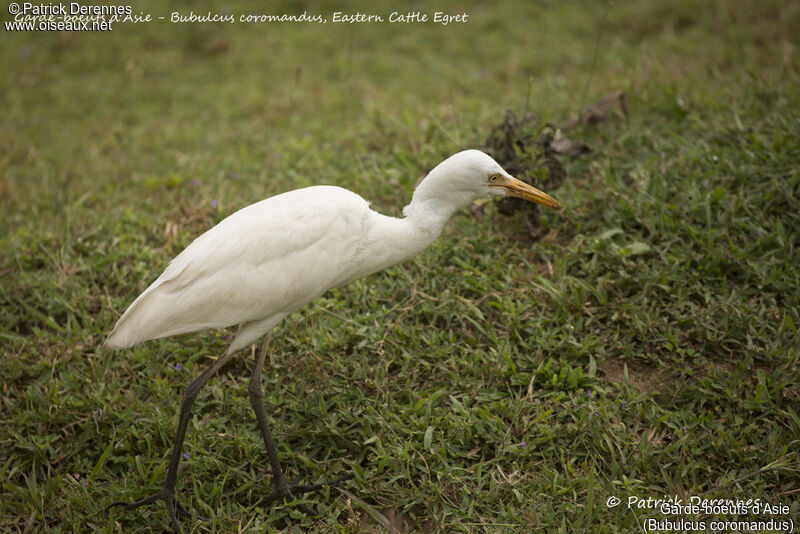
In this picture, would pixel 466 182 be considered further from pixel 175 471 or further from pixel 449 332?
pixel 175 471

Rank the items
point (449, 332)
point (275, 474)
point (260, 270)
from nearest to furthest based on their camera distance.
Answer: point (260, 270) → point (275, 474) → point (449, 332)

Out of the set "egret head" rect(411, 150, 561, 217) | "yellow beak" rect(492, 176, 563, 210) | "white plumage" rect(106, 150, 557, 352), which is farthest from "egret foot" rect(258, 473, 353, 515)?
"yellow beak" rect(492, 176, 563, 210)

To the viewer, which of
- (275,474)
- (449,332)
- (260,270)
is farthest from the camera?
(449,332)

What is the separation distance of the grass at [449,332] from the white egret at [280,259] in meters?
0.34

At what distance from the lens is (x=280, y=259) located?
9.31 feet

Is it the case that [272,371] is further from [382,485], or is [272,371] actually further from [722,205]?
[722,205]

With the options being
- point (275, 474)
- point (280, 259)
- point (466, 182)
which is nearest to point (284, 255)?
point (280, 259)

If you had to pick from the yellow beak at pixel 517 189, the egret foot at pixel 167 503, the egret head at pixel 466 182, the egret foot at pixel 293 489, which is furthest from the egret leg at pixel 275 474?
the yellow beak at pixel 517 189

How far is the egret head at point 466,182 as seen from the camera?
9.45ft

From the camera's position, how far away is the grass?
288 centimetres

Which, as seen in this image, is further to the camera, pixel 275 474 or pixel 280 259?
pixel 275 474

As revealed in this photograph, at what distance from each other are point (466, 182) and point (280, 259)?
0.89m

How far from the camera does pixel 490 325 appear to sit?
140 inches

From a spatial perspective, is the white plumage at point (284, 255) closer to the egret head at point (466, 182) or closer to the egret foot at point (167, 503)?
the egret head at point (466, 182)
